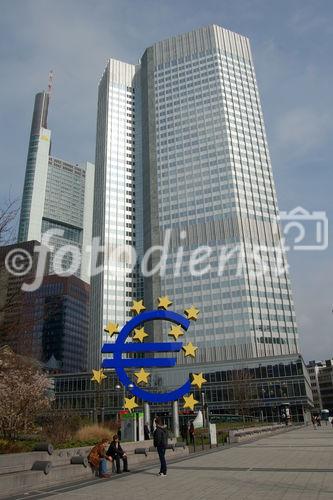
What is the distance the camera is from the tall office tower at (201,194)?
110m

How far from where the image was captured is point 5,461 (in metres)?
14.8

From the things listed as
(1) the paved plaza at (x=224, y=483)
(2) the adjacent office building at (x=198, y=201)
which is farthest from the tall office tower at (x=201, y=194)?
(1) the paved plaza at (x=224, y=483)

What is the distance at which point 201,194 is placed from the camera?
125438 mm

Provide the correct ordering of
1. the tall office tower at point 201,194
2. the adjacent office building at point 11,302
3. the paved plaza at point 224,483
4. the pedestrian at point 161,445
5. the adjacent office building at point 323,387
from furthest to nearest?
the adjacent office building at point 323,387 < the tall office tower at point 201,194 < the adjacent office building at point 11,302 < the pedestrian at point 161,445 < the paved plaza at point 224,483

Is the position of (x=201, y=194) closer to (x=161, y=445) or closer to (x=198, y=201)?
(x=198, y=201)

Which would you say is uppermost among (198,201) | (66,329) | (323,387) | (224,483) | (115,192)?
(115,192)

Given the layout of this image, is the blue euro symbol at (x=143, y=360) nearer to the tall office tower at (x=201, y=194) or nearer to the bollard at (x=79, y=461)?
the bollard at (x=79, y=461)

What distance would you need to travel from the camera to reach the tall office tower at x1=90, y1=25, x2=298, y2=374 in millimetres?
109750

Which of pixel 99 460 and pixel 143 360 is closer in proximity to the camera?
pixel 99 460

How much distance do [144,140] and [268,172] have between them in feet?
155

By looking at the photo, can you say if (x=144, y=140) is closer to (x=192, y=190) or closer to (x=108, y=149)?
(x=108, y=149)

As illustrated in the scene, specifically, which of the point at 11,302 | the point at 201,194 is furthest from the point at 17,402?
the point at 201,194

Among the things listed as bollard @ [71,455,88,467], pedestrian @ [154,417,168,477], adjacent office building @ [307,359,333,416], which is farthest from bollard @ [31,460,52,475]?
adjacent office building @ [307,359,333,416]

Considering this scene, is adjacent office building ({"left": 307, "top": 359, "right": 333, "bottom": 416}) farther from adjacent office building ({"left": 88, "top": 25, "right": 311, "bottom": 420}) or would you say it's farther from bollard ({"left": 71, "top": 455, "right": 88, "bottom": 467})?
bollard ({"left": 71, "top": 455, "right": 88, "bottom": 467})
